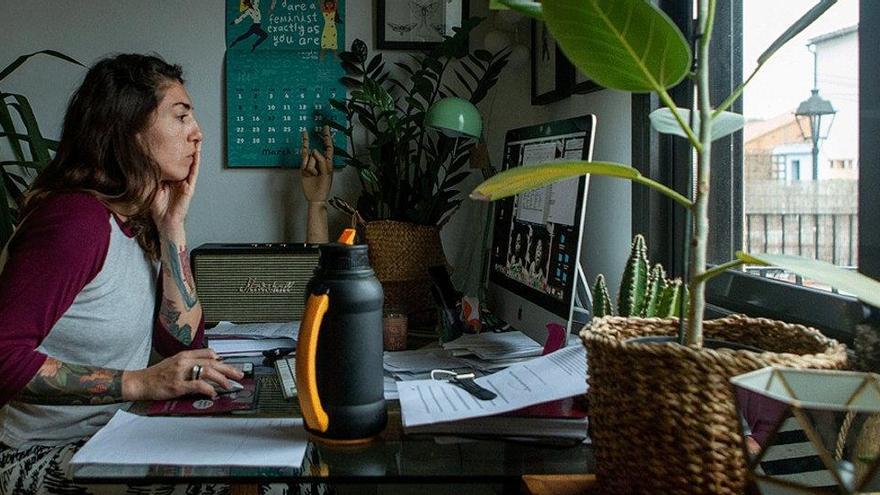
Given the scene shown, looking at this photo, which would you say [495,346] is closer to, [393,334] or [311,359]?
[393,334]

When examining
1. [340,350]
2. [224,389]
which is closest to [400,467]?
[340,350]

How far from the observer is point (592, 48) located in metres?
0.75

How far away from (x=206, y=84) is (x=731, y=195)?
1.82 m

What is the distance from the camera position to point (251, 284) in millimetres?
2322

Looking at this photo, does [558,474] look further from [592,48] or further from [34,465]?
[34,465]

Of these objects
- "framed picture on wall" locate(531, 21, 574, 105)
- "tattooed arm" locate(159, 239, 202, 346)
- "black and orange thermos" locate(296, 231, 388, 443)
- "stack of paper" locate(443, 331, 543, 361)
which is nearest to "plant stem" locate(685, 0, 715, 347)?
"black and orange thermos" locate(296, 231, 388, 443)

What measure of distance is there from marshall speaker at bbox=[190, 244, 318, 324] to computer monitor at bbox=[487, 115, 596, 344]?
0.68 metres

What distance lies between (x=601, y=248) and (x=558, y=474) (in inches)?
42.8

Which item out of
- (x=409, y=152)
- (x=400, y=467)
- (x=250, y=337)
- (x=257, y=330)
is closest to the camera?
(x=400, y=467)

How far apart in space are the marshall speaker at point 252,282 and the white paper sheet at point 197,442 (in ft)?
3.75

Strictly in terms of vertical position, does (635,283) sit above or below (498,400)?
above

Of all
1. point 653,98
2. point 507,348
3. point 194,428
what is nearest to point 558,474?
point 194,428

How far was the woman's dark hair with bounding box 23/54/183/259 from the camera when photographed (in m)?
1.63

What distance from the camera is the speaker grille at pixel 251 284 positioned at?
232 cm
